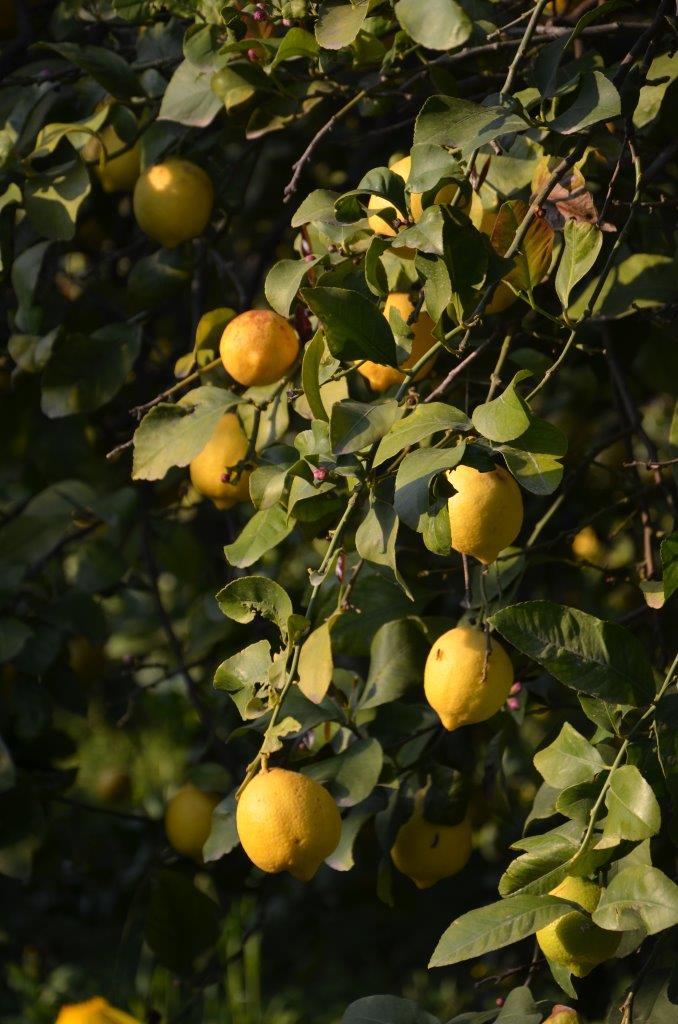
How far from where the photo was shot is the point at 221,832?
99 centimetres

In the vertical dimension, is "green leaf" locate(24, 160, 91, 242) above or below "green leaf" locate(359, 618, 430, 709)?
above

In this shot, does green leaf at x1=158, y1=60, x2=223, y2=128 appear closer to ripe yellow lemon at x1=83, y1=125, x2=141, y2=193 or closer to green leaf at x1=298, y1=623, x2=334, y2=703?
ripe yellow lemon at x1=83, y1=125, x2=141, y2=193

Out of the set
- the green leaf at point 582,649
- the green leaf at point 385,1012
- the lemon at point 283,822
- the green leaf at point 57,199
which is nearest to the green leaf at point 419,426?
the green leaf at point 582,649

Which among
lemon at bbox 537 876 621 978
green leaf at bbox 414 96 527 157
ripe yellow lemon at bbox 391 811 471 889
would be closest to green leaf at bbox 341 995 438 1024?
lemon at bbox 537 876 621 978

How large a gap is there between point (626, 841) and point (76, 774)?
79 cm

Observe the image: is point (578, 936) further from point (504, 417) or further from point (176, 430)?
point (176, 430)

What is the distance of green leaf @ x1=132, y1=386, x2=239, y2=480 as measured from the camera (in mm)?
953

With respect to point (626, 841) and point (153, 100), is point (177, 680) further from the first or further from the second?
point (626, 841)

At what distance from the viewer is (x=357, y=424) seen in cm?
74

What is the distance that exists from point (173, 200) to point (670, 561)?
0.61m

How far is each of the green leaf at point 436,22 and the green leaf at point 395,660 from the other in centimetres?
45

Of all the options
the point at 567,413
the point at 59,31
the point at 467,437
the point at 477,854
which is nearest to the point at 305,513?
the point at 467,437

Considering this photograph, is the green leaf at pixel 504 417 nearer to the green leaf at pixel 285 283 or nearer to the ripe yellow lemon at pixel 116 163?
the green leaf at pixel 285 283

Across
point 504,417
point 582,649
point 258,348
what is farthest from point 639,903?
point 258,348
